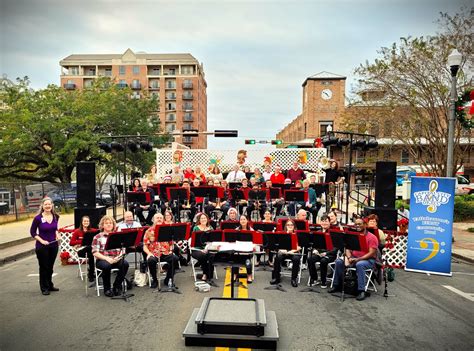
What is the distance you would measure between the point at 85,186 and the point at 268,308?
6.92m

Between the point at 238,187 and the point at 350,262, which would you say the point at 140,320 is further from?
the point at 238,187

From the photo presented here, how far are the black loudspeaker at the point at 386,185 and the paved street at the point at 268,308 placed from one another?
8.95 ft

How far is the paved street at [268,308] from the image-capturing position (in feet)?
17.6

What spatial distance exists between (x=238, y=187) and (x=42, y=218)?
24.2 ft

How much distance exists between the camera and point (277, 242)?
26.5ft

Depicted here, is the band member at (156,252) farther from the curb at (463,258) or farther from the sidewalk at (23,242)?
the curb at (463,258)

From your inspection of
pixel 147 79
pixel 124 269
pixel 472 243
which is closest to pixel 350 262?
pixel 124 269

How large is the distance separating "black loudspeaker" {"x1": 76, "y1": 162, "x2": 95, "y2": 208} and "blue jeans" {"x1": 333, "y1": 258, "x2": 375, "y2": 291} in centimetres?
731

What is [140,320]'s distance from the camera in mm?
6180

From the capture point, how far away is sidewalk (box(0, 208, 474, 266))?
38.0ft

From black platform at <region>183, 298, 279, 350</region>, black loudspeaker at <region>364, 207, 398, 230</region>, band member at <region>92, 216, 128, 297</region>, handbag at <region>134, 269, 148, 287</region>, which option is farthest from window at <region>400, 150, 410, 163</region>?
black platform at <region>183, 298, 279, 350</region>

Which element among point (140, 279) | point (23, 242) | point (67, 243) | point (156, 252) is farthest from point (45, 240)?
point (23, 242)

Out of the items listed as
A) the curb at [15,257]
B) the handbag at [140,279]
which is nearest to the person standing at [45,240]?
the handbag at [140,279]

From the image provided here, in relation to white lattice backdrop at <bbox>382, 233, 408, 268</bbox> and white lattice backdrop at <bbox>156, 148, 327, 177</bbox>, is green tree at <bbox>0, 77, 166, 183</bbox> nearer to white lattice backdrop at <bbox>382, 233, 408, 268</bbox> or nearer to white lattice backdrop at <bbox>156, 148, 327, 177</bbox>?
white lattice backdrop at <bbox>156, 148, 327, 177</bbox>
